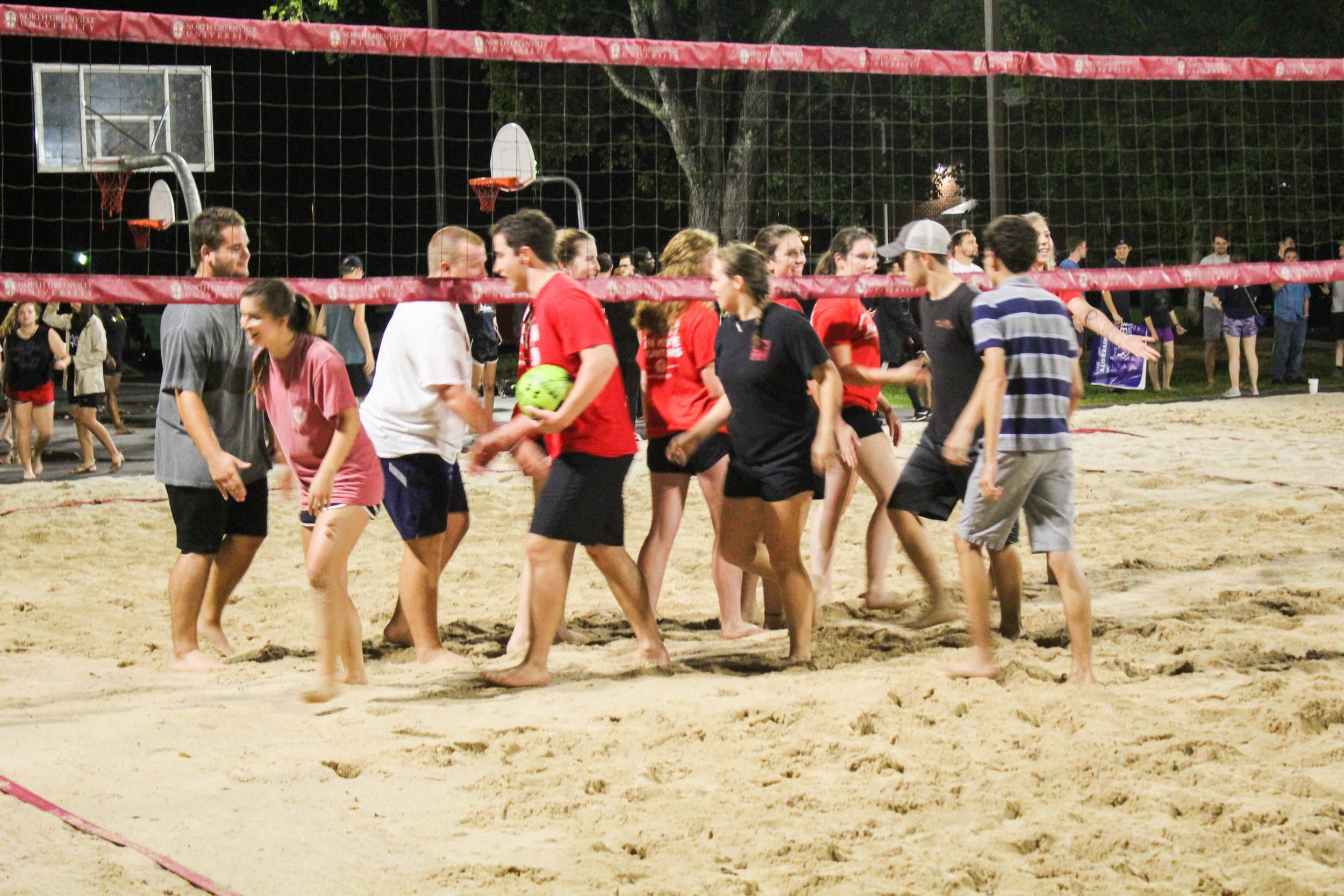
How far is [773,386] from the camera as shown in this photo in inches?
204

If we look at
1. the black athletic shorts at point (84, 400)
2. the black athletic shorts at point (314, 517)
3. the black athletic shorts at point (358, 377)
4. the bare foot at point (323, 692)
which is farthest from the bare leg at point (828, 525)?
the black athletic shorts at point (84, 400)

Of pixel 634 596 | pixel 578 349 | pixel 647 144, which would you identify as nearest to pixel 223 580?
pixel 634 596

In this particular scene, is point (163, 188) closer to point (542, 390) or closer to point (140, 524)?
point (140, 524)

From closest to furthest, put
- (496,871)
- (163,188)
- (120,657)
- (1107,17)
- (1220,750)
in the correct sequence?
(496,871)
(1220,750)
(120,657)
(163,188)
(1107,17)

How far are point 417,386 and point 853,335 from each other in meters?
1.87

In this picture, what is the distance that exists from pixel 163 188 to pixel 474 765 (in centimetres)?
1879

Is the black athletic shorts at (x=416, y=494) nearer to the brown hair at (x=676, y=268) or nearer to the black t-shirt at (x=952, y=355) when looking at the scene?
the brown hair at (x=676, y=268)

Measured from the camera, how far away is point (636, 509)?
895cm

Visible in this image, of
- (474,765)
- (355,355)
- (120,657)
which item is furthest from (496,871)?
(355,355)

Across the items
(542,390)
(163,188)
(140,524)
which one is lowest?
(140,524)

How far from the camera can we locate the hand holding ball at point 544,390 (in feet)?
15.8

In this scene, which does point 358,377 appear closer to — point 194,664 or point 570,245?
point 570,245

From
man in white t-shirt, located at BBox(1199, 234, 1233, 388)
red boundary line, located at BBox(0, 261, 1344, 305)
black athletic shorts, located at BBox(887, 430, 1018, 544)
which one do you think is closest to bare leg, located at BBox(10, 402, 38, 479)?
red boundary line, located at BBox(0, 261, 1344, 305)

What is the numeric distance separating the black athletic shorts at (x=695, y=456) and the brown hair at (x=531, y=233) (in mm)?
977
